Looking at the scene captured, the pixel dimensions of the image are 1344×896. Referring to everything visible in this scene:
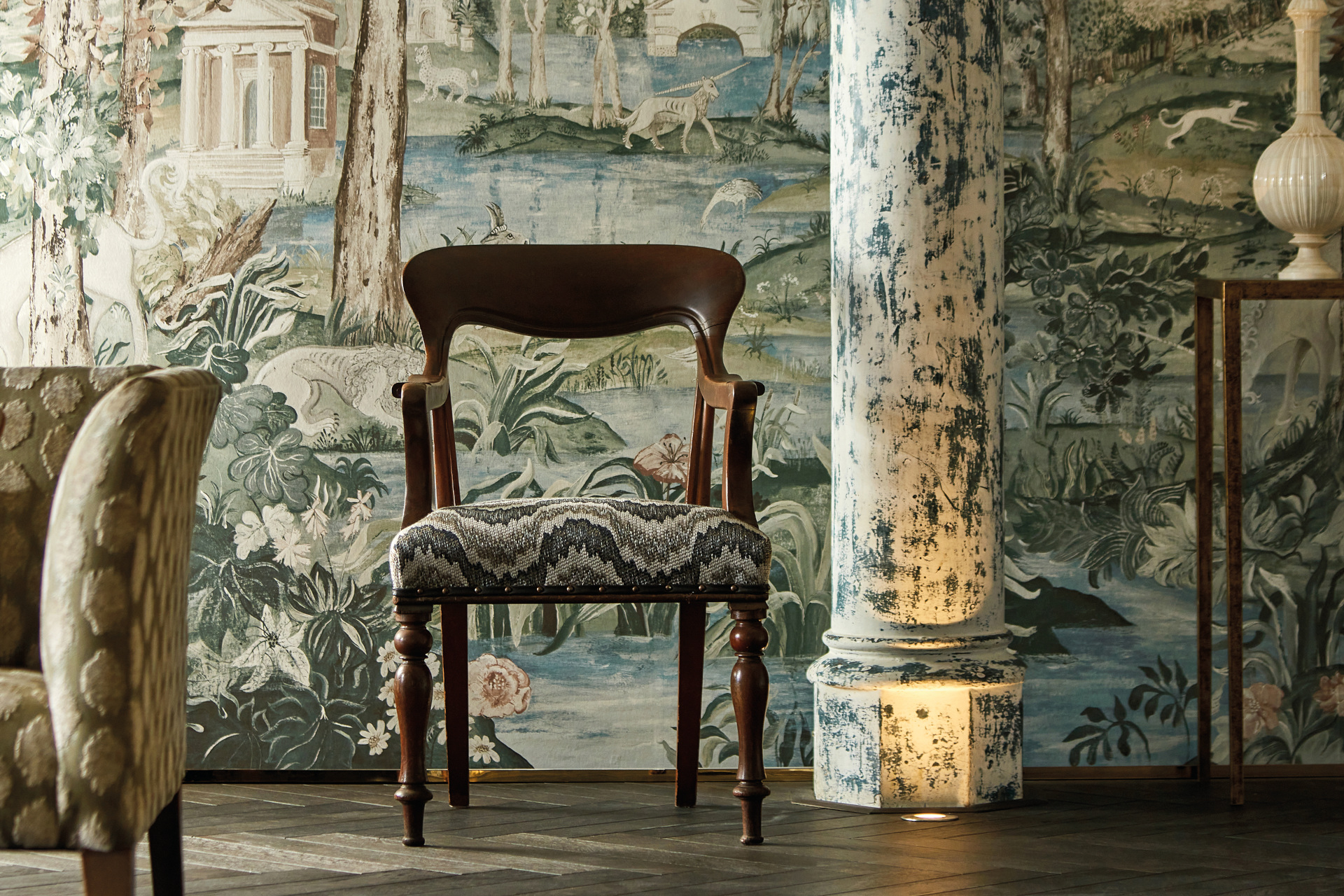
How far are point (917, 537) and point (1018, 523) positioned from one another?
20.4 inches

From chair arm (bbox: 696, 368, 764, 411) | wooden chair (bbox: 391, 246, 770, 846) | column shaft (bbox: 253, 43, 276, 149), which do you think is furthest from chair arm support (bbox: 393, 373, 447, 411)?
column shaft (bbox: 253, 43, 276, 149)

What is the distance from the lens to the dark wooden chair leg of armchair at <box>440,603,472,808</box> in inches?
90.4

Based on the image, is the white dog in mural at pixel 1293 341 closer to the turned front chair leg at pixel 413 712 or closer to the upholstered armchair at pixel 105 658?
the turned front chair leg at pixel 413 712

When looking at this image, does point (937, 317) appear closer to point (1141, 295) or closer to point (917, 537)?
point (917, 537)

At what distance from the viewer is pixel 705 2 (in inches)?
104

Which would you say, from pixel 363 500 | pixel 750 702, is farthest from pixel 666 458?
pixel 750 702

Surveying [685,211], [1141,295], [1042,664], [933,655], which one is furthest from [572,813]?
[1141,295]

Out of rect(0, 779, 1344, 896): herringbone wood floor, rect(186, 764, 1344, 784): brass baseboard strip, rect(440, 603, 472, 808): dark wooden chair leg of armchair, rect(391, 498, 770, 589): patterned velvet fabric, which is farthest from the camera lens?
rect(186, 764, 1344, 784): brass baseboard strip

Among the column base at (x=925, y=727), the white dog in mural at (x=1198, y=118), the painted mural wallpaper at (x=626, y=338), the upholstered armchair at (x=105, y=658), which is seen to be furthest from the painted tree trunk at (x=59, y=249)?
the white dog in mural at (x=1198, y=118)

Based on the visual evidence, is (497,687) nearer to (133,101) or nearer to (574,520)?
(574,520)

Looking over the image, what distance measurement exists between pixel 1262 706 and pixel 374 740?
6.28 feet

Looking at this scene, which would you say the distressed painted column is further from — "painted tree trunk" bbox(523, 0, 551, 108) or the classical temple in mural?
the classical temple in mural

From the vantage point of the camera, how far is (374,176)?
2.61m

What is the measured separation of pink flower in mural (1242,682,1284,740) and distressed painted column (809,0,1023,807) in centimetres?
72
